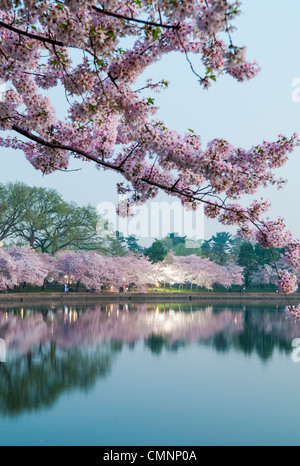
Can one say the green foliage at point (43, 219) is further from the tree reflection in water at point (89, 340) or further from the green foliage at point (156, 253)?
the tree reflection in water at point (89, 340)

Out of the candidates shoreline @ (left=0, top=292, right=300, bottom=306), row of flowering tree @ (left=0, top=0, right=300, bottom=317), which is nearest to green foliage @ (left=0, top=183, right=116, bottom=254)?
shoreline @ (left=0, top=292, right=300, bottom=306)

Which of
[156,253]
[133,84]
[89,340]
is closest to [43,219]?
[156,253]

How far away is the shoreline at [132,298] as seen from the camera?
45.1 m

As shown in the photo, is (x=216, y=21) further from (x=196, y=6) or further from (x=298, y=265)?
(x=298, y=265)

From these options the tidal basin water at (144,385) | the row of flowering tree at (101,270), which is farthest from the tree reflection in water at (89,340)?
the row of flowering tree at (101,270)

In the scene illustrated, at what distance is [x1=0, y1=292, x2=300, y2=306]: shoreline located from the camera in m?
45.1

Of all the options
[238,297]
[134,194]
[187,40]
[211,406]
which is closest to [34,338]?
[211,406]

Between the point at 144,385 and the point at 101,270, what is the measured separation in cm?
3908

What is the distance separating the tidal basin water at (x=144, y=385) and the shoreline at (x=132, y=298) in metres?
16.9

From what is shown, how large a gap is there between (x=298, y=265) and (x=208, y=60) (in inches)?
115

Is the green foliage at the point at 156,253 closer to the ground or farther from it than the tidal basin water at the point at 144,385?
farther from it

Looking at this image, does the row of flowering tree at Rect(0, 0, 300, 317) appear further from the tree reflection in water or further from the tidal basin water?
the tree reflection in water

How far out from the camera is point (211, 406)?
13.4 metres

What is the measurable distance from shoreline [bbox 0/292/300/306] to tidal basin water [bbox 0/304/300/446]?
16.9 meters
